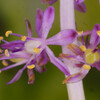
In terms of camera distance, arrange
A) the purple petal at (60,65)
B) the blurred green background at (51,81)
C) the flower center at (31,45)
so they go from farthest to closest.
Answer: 1. the blurred green background at (51,81)
2. the flower center at (31,45)
3. the purple petal at (60,65)

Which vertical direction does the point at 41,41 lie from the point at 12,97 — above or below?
above

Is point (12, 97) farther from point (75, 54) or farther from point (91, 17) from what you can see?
point (75, 54)

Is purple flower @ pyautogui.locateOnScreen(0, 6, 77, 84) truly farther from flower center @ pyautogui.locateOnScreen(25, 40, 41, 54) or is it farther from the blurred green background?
the blurred green background

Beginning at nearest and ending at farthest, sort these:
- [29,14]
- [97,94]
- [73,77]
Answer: [73,77] → [97,94] → [29,14]

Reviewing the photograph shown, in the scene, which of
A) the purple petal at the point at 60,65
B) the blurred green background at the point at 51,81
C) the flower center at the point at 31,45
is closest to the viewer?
the purple petal at the point at 60,65

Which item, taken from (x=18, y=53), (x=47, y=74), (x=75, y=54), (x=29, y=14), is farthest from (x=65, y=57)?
(x=29, y=14)

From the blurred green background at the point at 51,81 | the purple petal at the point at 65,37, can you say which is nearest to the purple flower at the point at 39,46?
the purple petal at the point at 65,37

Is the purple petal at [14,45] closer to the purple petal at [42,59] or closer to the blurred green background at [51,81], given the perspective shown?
the purple petal at [42,59]

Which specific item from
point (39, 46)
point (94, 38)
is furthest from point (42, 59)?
point (94, 38)
